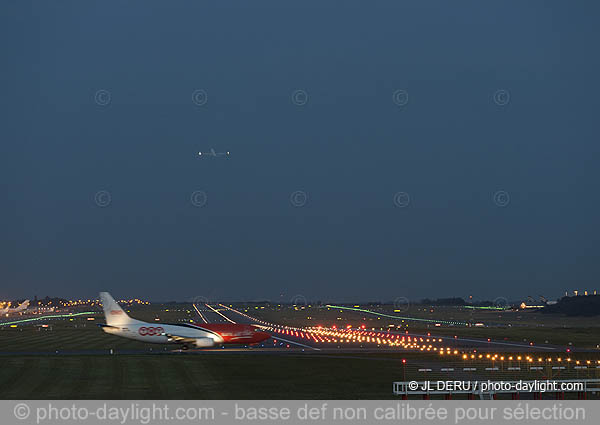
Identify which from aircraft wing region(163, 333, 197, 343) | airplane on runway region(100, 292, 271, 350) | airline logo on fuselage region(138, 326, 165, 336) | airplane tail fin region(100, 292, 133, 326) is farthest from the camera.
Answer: airplane tail fin region(100, 292, 133, 326)

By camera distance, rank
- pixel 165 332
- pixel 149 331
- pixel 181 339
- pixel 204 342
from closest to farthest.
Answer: pixel 181 339, pixel 204 342, pixel 165 332, pixel 149 331

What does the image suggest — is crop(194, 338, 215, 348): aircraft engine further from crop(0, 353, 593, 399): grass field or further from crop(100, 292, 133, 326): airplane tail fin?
crop(100, 292, 133, 326): airplane tail fin

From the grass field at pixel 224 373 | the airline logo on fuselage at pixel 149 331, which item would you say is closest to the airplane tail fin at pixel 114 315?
the airline logo on fuselage at pixel 149 331

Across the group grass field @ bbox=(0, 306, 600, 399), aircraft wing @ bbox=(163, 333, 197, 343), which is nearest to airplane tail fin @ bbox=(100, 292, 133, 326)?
grass field @ bbox=(0, 306, 600, 399)

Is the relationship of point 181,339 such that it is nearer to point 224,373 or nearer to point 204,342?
point 204,342

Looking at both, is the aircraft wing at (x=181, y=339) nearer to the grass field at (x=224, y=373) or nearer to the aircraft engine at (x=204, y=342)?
the aircraft engine at (x=204, y=342)

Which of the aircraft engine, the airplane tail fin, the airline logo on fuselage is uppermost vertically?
the airplane tail fin

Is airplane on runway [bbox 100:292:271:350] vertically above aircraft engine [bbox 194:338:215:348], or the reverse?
airplane on runway [bbox 100:292:271:350]

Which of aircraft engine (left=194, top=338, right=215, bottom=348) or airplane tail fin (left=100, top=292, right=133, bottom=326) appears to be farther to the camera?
airplane tail fin (left=100, top=292, right=133, bottom=326)

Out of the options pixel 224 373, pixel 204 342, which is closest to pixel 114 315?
pixel 204 342
